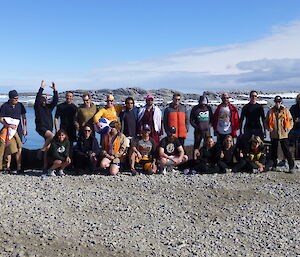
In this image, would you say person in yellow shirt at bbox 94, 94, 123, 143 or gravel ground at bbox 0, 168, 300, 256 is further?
person in yellow shirt at bbox 94, 94, 123, 143

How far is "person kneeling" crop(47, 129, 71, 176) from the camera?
937 cm

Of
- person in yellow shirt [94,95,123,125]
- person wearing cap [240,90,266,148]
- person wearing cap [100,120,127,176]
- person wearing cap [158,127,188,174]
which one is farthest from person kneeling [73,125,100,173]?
person wearing cap [240,90,266,148]

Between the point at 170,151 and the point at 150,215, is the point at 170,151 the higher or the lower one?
the higher one

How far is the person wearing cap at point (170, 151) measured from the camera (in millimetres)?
9828

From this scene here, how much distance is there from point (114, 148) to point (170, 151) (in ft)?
4.58

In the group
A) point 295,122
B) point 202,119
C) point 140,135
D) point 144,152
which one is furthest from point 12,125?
point 295,122

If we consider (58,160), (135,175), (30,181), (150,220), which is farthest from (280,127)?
(30,181)

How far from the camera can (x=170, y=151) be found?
9914 millimetres

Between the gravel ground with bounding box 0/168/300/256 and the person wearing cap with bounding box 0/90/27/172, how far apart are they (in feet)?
2.03

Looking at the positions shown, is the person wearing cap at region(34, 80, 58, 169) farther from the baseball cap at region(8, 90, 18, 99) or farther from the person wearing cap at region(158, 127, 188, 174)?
the person wearing cap at region(158, 127, 188, 174)

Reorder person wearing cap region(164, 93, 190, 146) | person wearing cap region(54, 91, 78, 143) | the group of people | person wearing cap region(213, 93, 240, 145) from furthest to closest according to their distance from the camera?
1. person wearing cap region(213, 93, 240, 145)
2. person wearing cap region(164, 93, 190, 146)
3. person wearing cap region(54, 91, 78, 143)
4. the group of people

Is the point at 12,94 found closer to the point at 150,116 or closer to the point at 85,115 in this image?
the point at 85,115

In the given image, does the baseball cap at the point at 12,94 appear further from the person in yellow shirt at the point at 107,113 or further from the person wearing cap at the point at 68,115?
the person in yellow shirt at the point at 107,113

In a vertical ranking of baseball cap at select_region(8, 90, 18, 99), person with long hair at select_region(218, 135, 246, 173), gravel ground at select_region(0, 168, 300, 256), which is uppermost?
baseball cap at select_region(8, 90, 18, 99)
